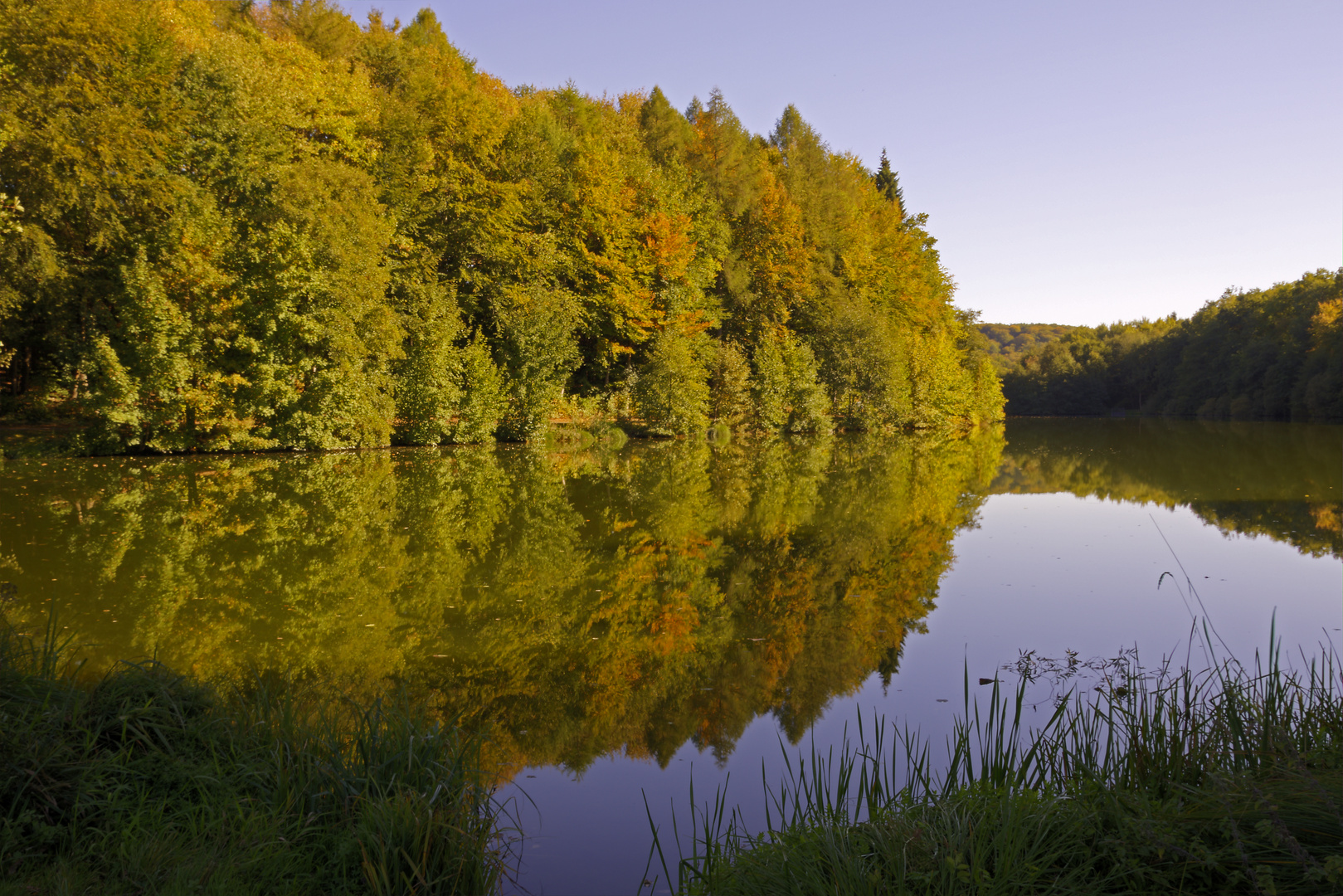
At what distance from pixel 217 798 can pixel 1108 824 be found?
332 centimetres

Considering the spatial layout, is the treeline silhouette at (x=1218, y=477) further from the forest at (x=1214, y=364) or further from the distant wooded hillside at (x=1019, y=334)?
the distant wooded hillside at (x=1019, y=334)

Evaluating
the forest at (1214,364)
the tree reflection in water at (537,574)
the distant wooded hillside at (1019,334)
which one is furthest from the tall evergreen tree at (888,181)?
the distant wooded hillside at (1019,334)

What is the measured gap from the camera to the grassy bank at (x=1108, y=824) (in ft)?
8.39

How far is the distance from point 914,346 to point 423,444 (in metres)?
29.3

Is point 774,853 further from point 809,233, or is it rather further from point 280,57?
point 809,233

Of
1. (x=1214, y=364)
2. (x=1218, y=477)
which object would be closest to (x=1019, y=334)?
(x=1214, y=364)

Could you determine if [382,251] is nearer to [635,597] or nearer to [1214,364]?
[635,597]

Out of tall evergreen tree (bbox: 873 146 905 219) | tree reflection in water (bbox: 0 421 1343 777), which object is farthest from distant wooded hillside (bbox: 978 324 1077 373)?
tree reflection in water (bbox: 0 421 1343 777)

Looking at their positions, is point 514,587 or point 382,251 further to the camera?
point 382,251

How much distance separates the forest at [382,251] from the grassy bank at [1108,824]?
743 inches

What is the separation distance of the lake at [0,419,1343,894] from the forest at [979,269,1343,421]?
46.1 m

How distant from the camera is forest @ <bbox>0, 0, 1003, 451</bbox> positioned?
62.3ft

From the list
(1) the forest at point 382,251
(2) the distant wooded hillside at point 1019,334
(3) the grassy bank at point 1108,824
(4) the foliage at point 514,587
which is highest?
(2) the distant wooded hillside at point 1019,334

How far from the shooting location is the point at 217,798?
3115mm
